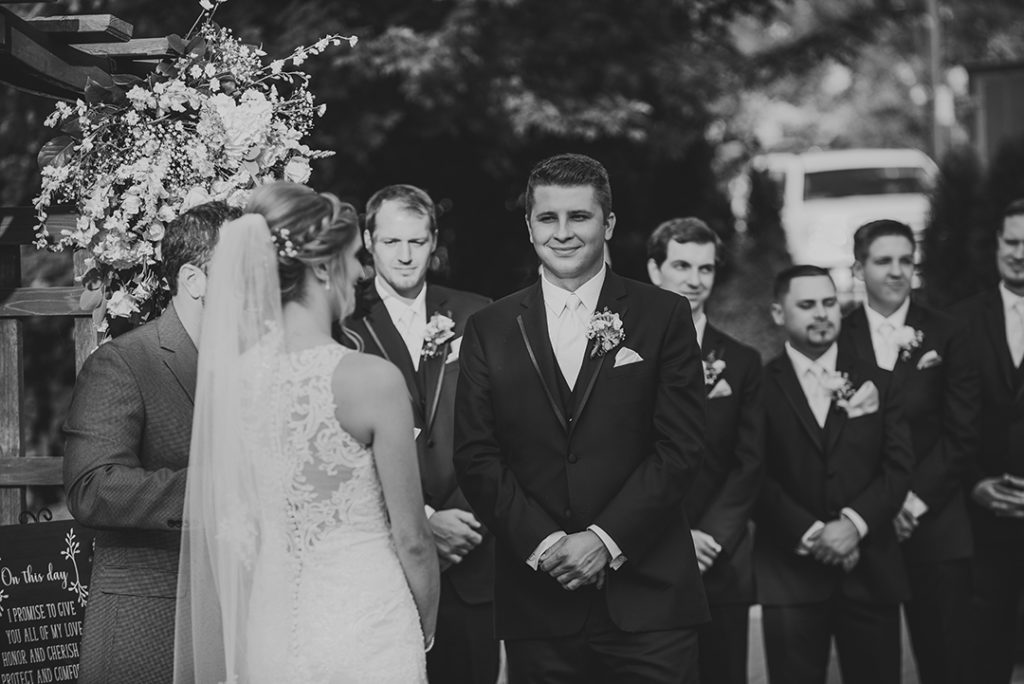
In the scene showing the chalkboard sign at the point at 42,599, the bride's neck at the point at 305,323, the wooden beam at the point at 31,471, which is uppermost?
the bride's neck at the point at 305,323

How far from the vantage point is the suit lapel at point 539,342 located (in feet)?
15.6

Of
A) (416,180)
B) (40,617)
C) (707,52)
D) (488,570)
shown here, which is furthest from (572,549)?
(707,52)

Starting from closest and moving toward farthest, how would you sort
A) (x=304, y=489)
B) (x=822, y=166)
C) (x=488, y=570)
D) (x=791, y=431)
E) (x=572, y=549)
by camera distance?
(x=304, y=489), (x=572, y=549), (x=488, y=570), (x=791, y=431), (x=822, y=166)

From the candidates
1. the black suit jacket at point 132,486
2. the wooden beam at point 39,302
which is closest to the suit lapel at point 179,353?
the black suit jacket at point 132,486

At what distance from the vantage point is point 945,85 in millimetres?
28094

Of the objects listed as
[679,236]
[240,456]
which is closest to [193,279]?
[240,456]

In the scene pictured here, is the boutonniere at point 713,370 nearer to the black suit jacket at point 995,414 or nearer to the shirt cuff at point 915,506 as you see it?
the shirt cuff at point 915,506

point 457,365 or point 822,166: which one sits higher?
point 822,166

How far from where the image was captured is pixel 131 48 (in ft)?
16.7

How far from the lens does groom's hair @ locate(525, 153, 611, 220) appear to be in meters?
4.86

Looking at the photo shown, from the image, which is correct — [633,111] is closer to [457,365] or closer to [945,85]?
[457,365]

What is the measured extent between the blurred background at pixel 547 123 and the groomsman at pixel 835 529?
2608 millimetres

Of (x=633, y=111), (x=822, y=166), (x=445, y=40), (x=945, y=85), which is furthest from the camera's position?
(x=945, y=85)

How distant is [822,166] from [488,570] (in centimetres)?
1500
